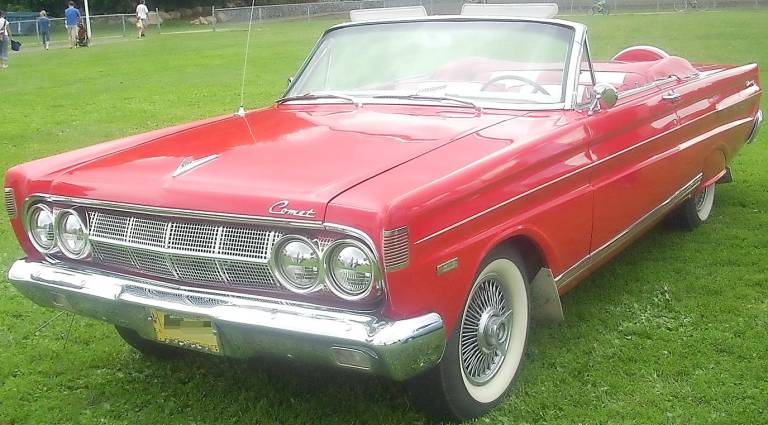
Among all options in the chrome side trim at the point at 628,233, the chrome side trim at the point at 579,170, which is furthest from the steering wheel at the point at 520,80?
the chrome side trim at the point at 628,233

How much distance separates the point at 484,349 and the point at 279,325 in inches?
38.0

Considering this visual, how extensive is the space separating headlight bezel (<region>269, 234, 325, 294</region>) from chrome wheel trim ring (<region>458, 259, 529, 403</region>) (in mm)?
614

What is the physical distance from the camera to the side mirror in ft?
12.8

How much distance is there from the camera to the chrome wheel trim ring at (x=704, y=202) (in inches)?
223

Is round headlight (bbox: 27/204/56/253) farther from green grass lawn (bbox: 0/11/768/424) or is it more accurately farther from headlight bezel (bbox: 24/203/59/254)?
green grass lawn (bbox: 0/11/768/424)

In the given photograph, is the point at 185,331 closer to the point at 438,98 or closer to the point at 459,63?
the point at 438,98

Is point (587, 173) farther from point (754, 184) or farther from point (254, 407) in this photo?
point (754, 184)

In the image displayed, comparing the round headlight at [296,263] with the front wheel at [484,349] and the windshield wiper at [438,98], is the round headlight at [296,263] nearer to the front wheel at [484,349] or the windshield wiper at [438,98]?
the front wheel at [484,349]

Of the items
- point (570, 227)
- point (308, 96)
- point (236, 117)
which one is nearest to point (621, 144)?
point (570, 227)

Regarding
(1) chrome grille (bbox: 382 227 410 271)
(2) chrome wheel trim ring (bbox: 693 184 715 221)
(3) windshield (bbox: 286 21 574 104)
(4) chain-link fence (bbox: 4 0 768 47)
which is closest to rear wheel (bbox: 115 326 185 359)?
(3) windshield (bbox: 286 21 574 104)

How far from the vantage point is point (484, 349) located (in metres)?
3.28

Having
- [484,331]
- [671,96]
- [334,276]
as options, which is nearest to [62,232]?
[334,276]

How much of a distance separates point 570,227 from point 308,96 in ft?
5.25

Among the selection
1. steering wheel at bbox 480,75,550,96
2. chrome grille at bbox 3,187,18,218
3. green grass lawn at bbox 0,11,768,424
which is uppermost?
steering wheel at bbox 480,75,550,96
